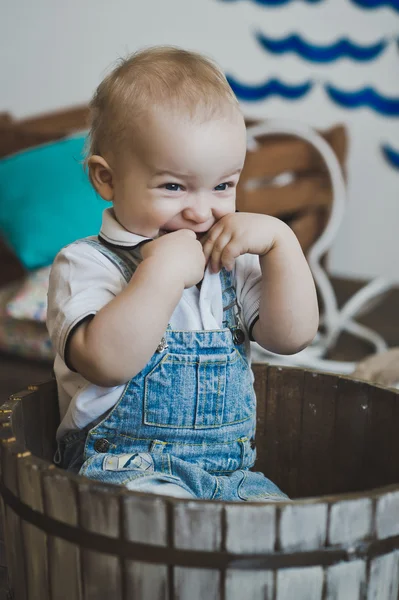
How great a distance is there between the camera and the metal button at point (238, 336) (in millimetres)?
1028

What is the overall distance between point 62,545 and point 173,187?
40cm

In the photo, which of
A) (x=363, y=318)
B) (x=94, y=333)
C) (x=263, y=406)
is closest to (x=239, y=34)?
(x=363, y=318)

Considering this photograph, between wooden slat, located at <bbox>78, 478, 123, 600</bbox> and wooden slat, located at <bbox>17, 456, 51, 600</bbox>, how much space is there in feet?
0.18

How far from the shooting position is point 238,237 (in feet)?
3.08

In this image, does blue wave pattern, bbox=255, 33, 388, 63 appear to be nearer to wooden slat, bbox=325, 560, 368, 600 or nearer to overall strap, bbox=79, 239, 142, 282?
overall strap, bbox=79, 239, 142, 282

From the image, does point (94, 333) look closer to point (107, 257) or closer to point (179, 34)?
point (107, 257)

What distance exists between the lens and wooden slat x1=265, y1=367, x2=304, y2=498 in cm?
120

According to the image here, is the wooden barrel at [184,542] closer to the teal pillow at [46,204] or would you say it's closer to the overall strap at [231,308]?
the overall strap at [231,308]

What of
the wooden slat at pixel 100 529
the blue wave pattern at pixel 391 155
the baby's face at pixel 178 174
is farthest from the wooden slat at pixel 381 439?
the blue wave pattern at pixel 391 155

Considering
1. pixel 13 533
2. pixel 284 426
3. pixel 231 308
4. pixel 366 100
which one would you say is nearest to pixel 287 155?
pixel 366 100

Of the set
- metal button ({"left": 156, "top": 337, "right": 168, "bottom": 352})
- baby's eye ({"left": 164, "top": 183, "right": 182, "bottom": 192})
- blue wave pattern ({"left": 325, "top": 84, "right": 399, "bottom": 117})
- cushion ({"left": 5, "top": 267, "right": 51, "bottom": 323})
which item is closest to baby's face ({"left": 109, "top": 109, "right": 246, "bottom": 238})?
baby's eye ({"left": 164, "top": 183, "right": 182, "bottom": 192})

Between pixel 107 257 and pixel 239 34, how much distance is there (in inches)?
80.4

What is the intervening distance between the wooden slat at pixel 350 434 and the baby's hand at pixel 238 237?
0.27 meters

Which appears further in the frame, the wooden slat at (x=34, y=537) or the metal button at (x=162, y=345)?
the metal button at (x=162, y=345)
